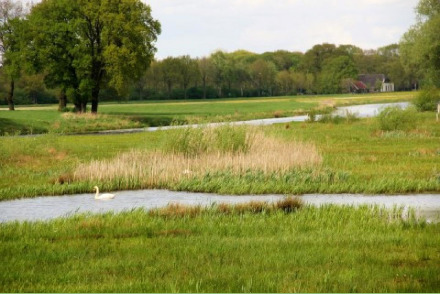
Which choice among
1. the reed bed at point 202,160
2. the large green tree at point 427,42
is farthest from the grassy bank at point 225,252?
the large green tree at point 427,42

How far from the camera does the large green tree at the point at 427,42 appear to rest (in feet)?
249

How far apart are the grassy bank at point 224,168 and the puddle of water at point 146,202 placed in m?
0.96

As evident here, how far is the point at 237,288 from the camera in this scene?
9.77 meters

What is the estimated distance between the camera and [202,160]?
2645cm

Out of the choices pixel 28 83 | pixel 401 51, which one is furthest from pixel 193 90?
pixel 401 51

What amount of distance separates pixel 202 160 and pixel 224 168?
4.47ft

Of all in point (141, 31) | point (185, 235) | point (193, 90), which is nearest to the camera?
point (185, 235)

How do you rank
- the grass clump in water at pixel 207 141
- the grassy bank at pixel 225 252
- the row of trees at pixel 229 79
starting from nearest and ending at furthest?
the grassy bank at pixel 225 252 → the grass clump in water at pixel 207 141 → the row of trees at pixel 229 79

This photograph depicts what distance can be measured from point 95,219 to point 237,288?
714 cm

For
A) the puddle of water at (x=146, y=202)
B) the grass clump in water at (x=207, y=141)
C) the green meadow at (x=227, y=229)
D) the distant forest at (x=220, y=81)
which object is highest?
the distant forest at (x=220, y=81)

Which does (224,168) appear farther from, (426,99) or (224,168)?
(426,99)

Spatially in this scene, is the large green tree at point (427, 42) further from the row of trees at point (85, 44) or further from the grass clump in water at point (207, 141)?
the grass clump in water at point (207, 141)

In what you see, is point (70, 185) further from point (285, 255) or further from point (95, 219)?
point (285, 255)

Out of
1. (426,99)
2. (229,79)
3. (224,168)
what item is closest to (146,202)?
(224,168)
